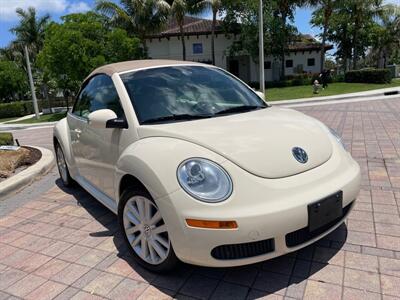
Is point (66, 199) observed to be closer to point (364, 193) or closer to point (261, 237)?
point (261, 237)

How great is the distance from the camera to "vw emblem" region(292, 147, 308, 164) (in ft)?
8.69

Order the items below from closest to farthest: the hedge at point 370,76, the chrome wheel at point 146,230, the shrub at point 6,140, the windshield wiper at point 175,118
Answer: the chrome wheel at point 146,230, the windshield wiper at point 175,118, the shrub at point 6,140, the hedge at point 370,76

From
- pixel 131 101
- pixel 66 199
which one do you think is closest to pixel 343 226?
pixel 131 101

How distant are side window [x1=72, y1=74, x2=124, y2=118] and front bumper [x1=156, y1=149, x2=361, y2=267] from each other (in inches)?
50.0

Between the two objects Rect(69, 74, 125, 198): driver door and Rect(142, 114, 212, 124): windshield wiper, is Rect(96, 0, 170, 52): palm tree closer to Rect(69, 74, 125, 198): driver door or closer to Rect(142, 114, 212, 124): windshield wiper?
Rect(69, 74, 125, 198): driver door

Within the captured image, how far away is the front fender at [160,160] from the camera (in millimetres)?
2475

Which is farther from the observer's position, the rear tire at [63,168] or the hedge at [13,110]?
the hedge at [13,110]

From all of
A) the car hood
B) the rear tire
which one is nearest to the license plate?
the car hood

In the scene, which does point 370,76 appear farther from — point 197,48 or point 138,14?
point 138,14

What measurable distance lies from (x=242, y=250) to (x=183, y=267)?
0.71 m

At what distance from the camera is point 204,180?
95.1 inches

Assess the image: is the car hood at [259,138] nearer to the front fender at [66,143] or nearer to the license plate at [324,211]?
the license plate at [324,211]

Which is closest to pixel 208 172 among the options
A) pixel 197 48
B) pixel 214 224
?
pixel 214 224

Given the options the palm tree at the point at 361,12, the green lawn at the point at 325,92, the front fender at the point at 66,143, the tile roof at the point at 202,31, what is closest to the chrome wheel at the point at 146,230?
the front fender at the point at 66,143
